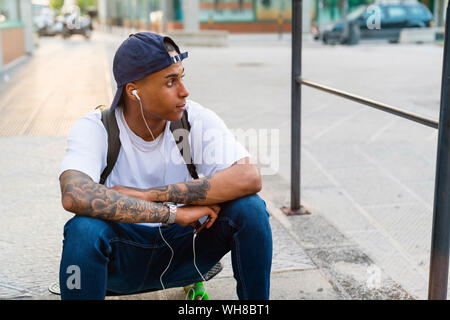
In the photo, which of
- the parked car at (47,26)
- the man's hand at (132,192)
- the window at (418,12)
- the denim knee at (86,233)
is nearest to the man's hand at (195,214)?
the man's hand at (132,192)

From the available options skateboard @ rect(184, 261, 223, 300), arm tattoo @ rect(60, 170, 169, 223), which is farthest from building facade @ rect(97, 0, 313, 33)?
arm tattoo @ rect(60, 170, 169, 223)

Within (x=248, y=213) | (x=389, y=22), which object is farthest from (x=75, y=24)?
(x=248, y=213)

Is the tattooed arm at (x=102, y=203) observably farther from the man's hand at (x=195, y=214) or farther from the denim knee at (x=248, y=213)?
the denim knee at (x=248, y=213)

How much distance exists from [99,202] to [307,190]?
8.30 feet

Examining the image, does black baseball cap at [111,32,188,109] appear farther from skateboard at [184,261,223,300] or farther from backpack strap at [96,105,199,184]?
skateboard at [184,261,223,300]

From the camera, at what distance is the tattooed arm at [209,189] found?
6.84 feet

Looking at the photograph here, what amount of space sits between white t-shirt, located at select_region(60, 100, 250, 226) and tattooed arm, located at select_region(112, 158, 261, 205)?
103mm

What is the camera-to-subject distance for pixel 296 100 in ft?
11.4

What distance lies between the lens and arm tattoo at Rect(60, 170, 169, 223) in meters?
1.92

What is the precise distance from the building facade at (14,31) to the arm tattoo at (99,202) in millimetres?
10489

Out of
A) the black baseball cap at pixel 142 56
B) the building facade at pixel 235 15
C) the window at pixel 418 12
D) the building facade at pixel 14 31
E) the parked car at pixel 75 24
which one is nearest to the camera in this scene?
the black baseball cap at pixel 142 56

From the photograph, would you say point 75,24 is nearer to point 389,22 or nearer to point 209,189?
point 389,22
